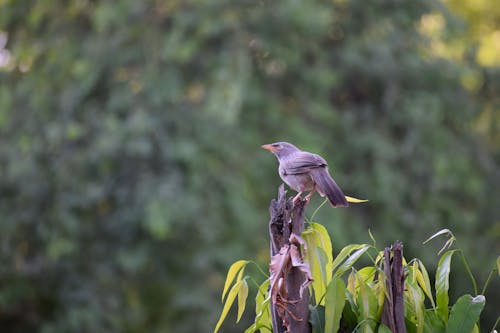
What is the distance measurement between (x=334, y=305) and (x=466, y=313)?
22.1 inches

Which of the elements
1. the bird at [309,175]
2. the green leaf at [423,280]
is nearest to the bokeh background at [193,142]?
the bird at [309,175]

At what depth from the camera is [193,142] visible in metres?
11.9

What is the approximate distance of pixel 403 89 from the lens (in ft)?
44.8

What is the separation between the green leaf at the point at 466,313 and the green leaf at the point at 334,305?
1.60 feet

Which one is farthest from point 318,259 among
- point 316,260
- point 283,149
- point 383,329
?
point 283,149

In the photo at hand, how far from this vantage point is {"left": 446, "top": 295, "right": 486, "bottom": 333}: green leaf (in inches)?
132

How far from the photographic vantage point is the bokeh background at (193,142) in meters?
11.6

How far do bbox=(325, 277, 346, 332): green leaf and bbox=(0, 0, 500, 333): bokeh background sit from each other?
7363 millimetres

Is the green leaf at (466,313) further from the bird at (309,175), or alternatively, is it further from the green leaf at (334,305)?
the bird at (309,175)

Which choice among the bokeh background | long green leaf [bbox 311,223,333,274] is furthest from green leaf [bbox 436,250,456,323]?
the bokeh background

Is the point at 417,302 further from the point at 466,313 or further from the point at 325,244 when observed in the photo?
the point at 325,244

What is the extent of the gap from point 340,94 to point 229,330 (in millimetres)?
4470

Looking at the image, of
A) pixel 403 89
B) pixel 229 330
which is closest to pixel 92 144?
pixel 229 330

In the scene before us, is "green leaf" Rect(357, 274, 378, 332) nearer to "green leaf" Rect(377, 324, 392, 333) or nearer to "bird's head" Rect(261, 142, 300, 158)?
"green leaf" Rect(377, 324, 392, 333)
